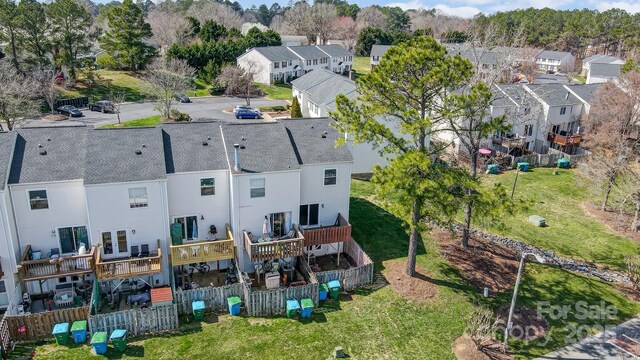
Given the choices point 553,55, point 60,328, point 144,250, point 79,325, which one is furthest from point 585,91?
point 553,55

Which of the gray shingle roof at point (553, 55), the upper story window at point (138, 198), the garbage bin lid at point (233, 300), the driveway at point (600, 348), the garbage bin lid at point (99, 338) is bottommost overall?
the driveway at point (600, 348)

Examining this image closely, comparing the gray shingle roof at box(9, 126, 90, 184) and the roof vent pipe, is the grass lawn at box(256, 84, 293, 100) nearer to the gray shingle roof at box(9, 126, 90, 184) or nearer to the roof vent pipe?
the gray shingle roof at box(9, 126, 90, 184)

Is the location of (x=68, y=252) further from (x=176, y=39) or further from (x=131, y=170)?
(x=176, y=39)

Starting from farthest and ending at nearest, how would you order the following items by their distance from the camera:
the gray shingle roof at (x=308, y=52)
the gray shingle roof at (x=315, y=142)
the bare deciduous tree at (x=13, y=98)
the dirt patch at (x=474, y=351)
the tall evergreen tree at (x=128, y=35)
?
the gray shingle roof at (x=308, y=52) → the tall evergreen tree at (x=128, y=35) → the bare deciduous tree at (x=13, y=98) → the gray shingle roof at (x=315, y=142) → the dirt patch at (x=474, y=351)

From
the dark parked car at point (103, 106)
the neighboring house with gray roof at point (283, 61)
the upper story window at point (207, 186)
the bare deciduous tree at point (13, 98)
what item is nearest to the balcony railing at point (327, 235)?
the upper story window at point (207, 186)

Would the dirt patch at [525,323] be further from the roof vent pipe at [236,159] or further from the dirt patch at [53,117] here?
the dirt patch at [53,117]

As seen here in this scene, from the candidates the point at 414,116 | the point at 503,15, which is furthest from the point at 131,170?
the point at 503,15

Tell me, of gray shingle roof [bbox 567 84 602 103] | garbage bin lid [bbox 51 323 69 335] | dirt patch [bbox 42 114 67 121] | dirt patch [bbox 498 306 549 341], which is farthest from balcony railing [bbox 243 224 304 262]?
gray shingle roof [bbox 567 84 602 103]
